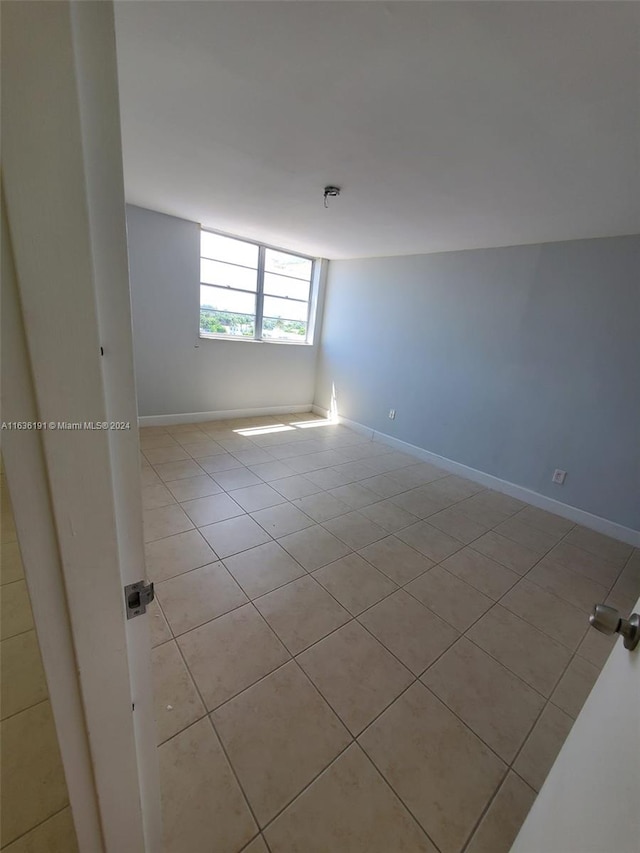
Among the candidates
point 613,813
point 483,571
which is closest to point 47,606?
point 613,813

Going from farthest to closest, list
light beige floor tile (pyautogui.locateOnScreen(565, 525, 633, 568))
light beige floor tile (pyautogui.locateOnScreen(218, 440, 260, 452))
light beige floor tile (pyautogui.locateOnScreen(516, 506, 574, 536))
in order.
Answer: light beige floor tile (pyautogui.locateOnScreen(218, 440, 260, 452)), light beige floor tile (pyautogui.locateOnScreen(516, 506, 574, 536)), light beige floor tile (pyautogui.locateOnScreen(565, 525, 633, 568))

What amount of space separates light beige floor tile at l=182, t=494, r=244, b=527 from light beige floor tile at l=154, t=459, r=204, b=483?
1.38 feet

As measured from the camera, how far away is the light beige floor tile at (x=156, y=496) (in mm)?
2422

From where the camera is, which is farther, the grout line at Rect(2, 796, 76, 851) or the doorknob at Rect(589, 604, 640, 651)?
the grout line at Rect(2, 796, 76, 851)

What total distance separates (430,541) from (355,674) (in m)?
1.16

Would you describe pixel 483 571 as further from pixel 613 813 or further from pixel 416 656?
pixel 613 813

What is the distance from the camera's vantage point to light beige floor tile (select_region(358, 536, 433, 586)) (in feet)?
6.59

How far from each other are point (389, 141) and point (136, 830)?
7.97 ft

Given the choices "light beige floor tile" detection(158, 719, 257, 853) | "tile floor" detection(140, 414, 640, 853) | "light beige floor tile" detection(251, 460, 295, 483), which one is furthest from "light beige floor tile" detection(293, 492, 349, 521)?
"light beige floor tile" detection(158, 719, 257, 853)

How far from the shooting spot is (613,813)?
484 millimetres

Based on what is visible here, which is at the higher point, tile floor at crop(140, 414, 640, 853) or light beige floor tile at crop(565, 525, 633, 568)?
light beige floor tile at crop(565, 525, 633, 568)

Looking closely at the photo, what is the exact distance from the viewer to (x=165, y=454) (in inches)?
128

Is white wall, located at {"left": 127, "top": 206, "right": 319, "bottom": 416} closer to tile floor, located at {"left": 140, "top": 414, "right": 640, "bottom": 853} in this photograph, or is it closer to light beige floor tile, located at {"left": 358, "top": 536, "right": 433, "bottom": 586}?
tile floor, located at {"left": 140, "top": 414, "right": 640, "bottom": 853}

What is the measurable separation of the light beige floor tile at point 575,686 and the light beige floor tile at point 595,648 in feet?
0.12
